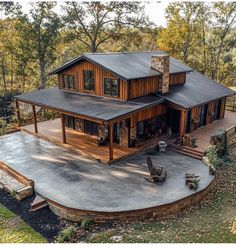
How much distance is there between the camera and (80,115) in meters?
16.3

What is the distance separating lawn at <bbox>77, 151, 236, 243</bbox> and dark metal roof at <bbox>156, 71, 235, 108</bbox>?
717cm

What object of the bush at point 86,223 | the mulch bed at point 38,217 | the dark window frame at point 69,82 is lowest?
the mulch bed at point 38,217

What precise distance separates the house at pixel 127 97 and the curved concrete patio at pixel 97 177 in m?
1.62

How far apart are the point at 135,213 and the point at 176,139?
8.76 m

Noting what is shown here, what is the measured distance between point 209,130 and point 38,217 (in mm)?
13897

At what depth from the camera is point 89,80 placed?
19.6 m

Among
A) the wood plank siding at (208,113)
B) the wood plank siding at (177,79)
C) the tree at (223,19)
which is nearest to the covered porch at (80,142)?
the wood plank siding at (208,113)

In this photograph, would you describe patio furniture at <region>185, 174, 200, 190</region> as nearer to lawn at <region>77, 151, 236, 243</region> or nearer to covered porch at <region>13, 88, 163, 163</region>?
lawn at <region>77, 151, 236, 243</region>

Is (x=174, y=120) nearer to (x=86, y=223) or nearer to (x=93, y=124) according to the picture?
(x=93, y=124)

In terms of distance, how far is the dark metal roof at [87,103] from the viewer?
15.9 metres

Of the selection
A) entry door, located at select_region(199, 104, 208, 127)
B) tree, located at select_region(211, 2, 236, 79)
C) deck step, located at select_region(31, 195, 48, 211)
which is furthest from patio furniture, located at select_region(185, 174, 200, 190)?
tree, located at select_region(211, 2, 236, 79)

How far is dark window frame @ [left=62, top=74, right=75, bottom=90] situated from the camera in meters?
20.9

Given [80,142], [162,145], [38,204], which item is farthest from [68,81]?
[38,204]

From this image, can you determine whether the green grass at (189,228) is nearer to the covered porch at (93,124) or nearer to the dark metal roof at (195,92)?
the covered porch at (93,124)
